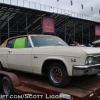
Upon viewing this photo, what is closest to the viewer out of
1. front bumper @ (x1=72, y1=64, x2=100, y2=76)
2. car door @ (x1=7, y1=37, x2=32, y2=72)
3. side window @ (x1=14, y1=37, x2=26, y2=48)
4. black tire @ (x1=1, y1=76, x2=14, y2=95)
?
front bumper @ (x1=72, y1=64, x2=100, y2=76)

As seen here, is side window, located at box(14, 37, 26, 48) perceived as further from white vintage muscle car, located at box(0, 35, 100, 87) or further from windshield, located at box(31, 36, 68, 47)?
windshield, located at box(31, 36, 68, 47)

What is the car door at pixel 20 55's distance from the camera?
16.5ft

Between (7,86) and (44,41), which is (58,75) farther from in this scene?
(7,86)

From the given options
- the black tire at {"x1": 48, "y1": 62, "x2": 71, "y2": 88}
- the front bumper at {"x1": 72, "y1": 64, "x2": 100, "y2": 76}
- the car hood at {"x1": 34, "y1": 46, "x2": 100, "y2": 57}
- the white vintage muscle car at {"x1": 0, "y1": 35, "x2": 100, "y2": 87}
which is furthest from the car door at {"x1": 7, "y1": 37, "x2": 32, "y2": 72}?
the front bumper at {"x1": 72, "y1": 64, "x2": 100, "y2": 76}

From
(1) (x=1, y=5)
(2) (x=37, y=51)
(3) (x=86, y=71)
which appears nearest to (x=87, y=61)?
(3) (x=86, y=71)

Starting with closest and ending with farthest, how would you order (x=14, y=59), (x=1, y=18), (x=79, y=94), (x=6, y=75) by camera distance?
(x=79, y=94)
(x=6, y=75)
(x=14, y=59)
(x=1, y=18)

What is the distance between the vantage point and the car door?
5.04 m

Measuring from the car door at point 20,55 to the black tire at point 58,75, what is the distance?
33.6 inches

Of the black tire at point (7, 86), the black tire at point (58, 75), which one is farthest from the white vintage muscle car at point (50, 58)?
the black tire at point (7, 86)

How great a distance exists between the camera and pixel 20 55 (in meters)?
5.32

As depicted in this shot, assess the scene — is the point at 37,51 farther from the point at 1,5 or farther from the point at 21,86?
the point at 1,5

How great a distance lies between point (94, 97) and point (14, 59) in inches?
113

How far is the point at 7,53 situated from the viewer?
5957mm

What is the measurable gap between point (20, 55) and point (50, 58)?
4.43 feet
